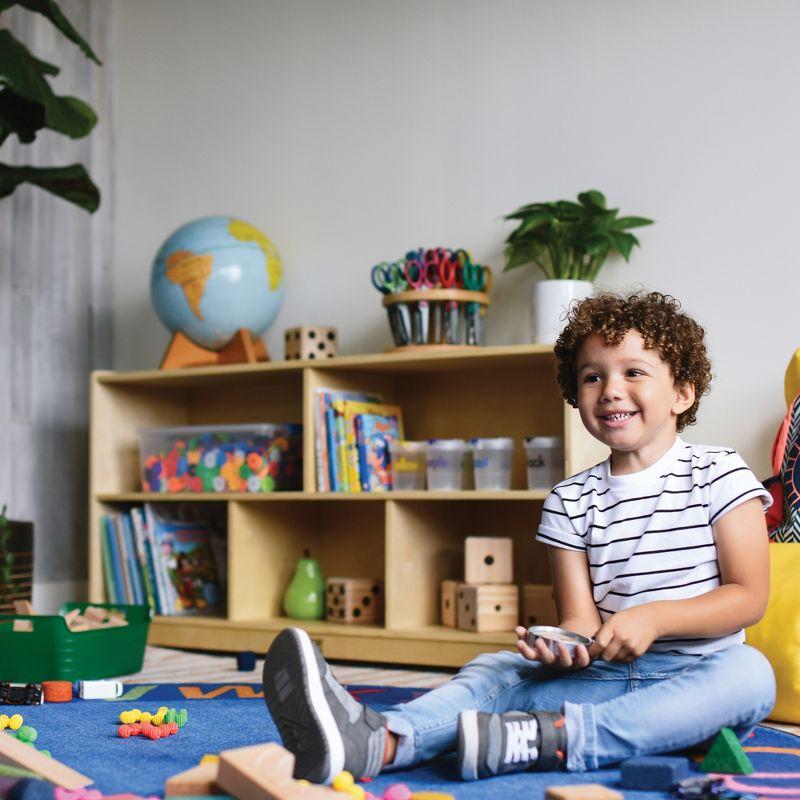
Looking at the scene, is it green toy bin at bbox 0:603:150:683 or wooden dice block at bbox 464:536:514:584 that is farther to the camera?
wooden dice block at bbox 464:536:514:584

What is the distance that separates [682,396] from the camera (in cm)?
152

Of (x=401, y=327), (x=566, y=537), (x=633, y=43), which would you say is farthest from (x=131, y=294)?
(x=566, y=537)

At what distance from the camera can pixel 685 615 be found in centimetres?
134

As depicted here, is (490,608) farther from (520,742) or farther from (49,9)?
(49,9)

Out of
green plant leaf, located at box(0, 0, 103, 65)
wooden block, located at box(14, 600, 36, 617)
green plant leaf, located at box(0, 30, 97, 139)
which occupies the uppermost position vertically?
green plant leaf, located at box(0, 0, 103, 65)

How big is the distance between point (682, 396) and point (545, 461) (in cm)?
78

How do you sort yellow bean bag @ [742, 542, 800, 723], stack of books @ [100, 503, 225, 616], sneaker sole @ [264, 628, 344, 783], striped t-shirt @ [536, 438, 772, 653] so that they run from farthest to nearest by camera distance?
stack of books @ [100, 503, 225, 616], yellow bean bag @ [742, 542, 800, 723], striped t-shirt @ [536, 438, 772, 653], sneaker sole @ [264, 628, 344, 783]

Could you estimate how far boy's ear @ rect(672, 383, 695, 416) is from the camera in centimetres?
151

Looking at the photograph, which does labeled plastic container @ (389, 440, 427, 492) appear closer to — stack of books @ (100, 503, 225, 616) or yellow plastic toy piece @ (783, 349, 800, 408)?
stack of books @ (100, 503, 225, 616)

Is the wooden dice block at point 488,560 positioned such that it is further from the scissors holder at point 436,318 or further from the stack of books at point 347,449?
the scissors holder at point 436,318

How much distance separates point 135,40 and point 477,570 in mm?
1919

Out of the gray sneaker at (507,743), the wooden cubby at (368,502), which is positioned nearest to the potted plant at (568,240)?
the wooden cubby at (368,502)

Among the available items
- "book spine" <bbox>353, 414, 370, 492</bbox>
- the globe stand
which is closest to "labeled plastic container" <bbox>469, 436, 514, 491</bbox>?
"book spine" <bbox>353, 414, 370, 492</bbox>

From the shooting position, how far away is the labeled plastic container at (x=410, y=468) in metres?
2.46
